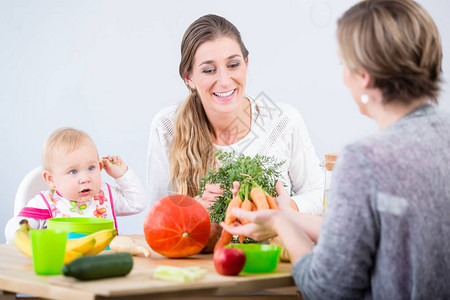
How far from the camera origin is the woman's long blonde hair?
108 inches

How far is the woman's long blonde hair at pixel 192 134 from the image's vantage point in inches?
108

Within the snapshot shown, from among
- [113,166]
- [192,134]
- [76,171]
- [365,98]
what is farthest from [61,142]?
[365,98]

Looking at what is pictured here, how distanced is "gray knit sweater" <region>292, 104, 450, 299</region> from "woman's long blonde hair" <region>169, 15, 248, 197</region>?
59.3 inches

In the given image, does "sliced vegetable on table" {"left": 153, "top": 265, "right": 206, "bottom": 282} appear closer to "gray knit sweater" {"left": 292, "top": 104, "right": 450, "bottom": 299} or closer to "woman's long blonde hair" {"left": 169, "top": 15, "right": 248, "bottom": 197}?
"gray knit sweater" {"left": 292, "top": 104, "right": 450, "bottom": 299}

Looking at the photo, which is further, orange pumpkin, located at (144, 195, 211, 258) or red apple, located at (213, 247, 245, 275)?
orange pumpkin, located at (144, 195, 211, 258)

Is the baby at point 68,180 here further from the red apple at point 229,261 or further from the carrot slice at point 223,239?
the red apple at point 229,261

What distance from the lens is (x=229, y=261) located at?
1394mm

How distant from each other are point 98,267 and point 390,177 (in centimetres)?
68

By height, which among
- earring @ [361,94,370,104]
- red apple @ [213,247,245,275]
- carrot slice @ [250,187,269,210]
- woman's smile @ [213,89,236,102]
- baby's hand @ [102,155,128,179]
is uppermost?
woman's smile @ [213,89,236,102]

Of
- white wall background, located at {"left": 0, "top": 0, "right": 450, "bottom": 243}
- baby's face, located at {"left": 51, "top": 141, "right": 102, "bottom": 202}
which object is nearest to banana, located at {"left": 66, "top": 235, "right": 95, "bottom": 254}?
baby's face, located at {"left": 51, "top": 141, "right": 102, "bottom": 202}

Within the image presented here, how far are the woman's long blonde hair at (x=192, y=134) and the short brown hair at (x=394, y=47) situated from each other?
150 cm

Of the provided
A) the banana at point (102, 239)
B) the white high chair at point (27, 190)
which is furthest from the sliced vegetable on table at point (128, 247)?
the white high chair at point (27, 190)

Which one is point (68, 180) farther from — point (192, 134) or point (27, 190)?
point (192, 134)

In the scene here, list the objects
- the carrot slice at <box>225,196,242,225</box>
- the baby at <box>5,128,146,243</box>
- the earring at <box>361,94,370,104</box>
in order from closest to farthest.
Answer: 1. the earring at <box>361,94,370,104</box>
2. the carrot slice at <box>225,196,242,225</box>
3. the baby at <box>5,128,146,243</box>
